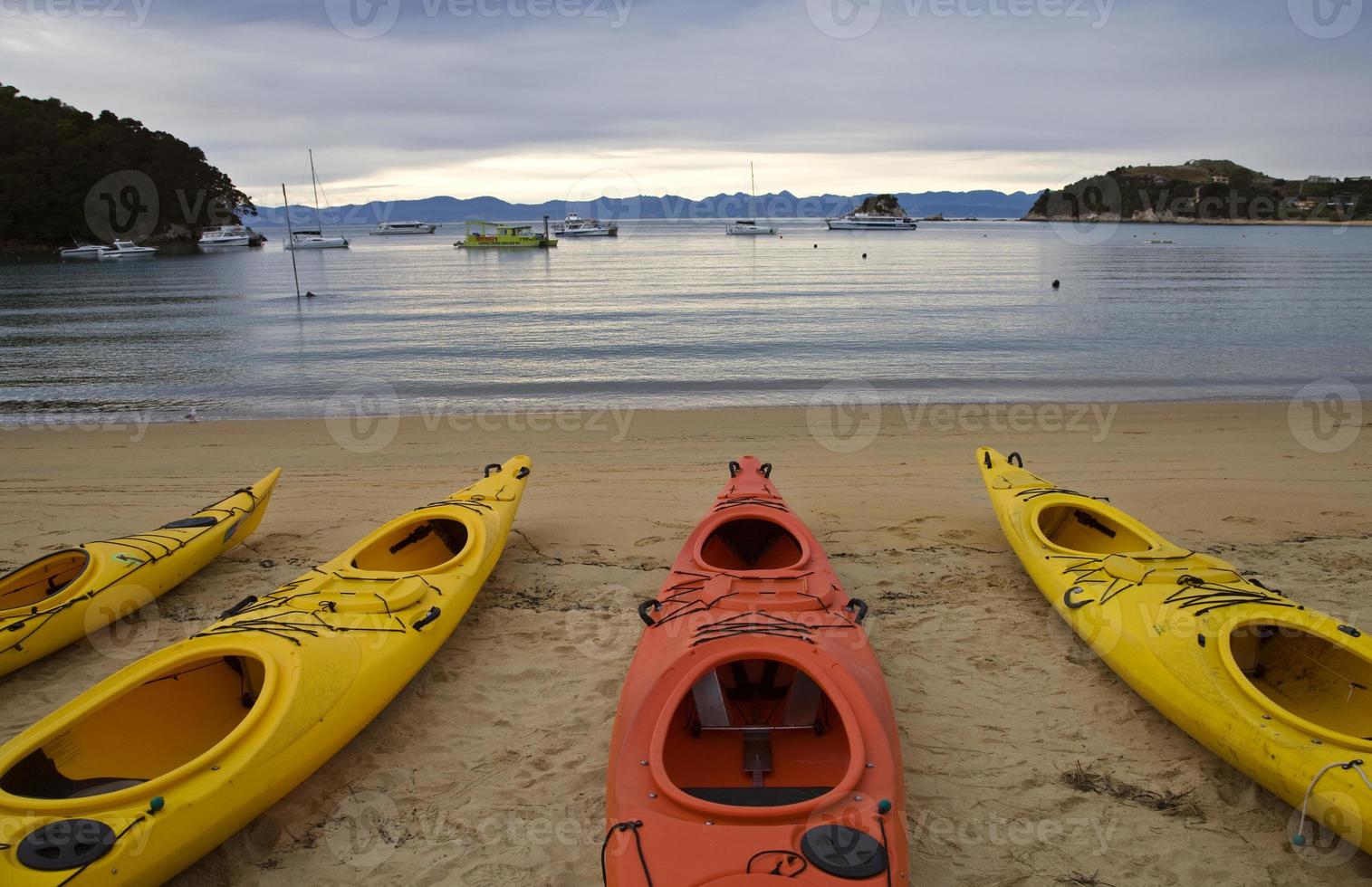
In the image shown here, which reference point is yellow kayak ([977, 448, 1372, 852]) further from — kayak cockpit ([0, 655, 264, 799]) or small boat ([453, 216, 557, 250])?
small boat ([453, 216, 557, 250])

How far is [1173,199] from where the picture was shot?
11169 centimetres

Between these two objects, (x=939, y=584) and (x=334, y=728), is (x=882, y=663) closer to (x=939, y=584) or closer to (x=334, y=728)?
(x=939, y=584)

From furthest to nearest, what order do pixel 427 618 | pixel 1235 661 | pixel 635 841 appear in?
pixel 427 618, pixel 1235 661, pixel 635 841

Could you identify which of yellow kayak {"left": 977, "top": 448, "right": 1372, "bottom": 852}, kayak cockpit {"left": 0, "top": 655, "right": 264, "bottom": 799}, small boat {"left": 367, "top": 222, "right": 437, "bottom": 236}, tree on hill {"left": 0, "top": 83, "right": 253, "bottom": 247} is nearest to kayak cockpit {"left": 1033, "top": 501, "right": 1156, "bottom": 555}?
yellow kayak {"left": 977, "top": 448, "right": 1372, "bottom": 852}

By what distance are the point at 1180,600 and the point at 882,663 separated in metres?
1.81

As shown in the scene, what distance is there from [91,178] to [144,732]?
→ 8225 centimetres

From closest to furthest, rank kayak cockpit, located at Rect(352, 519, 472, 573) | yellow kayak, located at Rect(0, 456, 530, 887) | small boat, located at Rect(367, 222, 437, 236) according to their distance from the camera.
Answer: yellow kayak, located at Rect(0, 456, 530, 887) < kayak cockpit, located at Rect(352, 519, 472, 573) < small boat, located at Rect(367, 222, 437, 236)

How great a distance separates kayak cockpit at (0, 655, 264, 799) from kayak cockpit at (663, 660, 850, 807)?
231cm

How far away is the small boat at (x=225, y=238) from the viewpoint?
255 ft

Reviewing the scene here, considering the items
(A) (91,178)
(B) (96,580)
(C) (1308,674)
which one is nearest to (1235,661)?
(C) (1308,674)

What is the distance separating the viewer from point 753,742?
3797 millimetres

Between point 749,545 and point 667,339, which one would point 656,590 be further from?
point 667,339

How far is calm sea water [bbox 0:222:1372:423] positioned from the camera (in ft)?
48.1

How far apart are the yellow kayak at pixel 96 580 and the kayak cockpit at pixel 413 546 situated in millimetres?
1664
